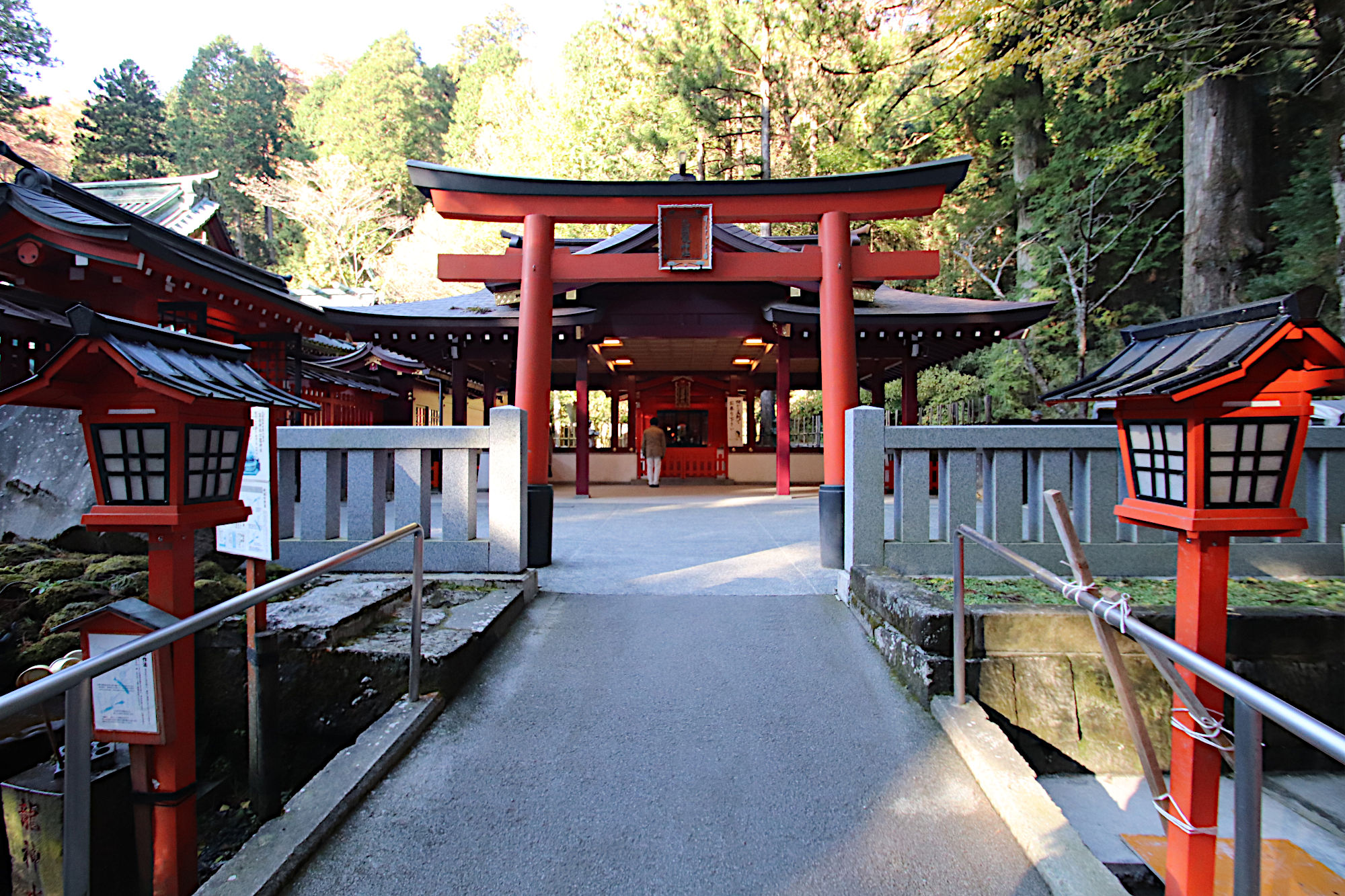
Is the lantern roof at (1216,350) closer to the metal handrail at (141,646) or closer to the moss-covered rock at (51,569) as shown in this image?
the metal handrail at (141,646)

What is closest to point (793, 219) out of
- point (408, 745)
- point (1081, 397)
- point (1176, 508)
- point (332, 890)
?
point (1081, 397)

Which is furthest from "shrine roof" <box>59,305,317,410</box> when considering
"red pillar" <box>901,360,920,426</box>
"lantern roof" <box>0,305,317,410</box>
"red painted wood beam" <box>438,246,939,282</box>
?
"red pillar" <box>901,360,920,426</box>

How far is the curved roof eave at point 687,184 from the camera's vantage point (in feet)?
22.0

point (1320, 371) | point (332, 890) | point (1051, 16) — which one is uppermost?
point (1051, 16)

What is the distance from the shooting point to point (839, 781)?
2.67 metres

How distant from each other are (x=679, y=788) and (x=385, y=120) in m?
40.2

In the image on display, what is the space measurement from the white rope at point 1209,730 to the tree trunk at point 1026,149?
17.3m

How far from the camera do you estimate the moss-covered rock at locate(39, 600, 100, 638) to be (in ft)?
12.0

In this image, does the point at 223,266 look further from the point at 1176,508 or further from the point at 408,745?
the point at 1176,508

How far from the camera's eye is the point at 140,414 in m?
2.27

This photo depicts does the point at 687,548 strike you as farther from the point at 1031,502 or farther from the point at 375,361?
the point at 375,361

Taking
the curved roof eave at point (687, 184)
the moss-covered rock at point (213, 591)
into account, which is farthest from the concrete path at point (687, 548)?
the curved roof eave at point (687, 184)

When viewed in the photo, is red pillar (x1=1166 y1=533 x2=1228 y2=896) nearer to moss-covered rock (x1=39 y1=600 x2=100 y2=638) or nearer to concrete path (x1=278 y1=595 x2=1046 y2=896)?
concrete path (x1=278 y1=595 x2=1046 y2=896)

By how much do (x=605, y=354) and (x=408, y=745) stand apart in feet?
39.8
